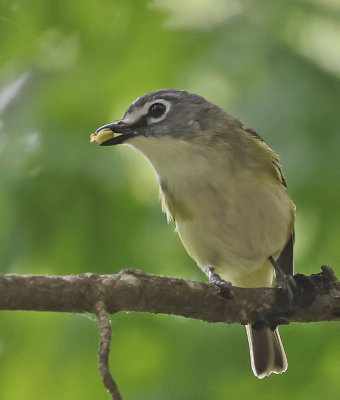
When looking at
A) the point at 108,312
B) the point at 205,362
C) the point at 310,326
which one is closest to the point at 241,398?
the point at 205,362

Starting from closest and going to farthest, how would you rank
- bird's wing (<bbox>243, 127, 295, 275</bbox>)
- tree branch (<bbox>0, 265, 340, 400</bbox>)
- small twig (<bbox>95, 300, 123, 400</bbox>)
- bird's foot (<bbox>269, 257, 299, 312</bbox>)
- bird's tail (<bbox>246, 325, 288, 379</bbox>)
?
small twig (<bbox>95, 300, 123, 400</bbox>) → tree branch (<bbox>0, 265, 340, 400</bbox>) → bird's foot (<bbox>269, 257, 299, 312</bbox>) → bird's tail (<bbox>246, 325, 288, 379</bbox>) → bird's wing (<bbox>243, 127, 295, 275</bbox>)

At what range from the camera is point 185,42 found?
14.4 feet

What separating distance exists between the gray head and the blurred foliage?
108 mm

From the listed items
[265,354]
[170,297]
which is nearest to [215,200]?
[265,354]

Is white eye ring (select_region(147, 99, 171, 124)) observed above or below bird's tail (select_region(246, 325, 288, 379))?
above

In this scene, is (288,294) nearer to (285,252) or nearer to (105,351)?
(285,252)

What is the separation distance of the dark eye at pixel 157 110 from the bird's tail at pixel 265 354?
52.0 inches

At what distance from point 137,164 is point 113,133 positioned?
18.6 inches

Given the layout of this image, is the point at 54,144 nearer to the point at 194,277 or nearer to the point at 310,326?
the point at 194,277

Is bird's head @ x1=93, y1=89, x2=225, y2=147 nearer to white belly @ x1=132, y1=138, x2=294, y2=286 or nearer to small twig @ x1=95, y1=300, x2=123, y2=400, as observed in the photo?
white belly @ x1=132, y1=138, x2=294, y2=286

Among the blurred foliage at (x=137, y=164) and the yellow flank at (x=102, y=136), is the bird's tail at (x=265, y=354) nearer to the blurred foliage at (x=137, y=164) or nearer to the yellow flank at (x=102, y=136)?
the blurred foliage at (x=137, y=164)

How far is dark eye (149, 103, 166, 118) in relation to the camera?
14.0 feet

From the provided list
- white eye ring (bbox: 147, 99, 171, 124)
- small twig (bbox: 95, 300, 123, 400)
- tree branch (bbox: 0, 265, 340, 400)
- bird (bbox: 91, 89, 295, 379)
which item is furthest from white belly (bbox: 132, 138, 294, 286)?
small twig (bbox: 95, 300, 123, 400)

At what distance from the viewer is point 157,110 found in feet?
14.1
